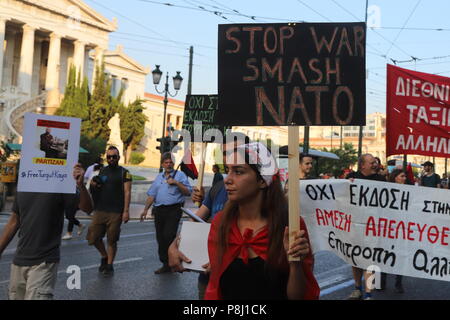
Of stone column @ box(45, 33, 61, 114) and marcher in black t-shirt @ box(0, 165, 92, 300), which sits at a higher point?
stone column @ box(45, 33, 61, 114)

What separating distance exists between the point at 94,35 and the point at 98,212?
52315 mm

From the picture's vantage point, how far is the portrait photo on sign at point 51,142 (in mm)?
4316

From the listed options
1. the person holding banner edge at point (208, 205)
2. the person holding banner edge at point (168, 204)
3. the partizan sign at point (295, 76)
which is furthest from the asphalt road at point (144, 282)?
the partizan sign at point (295, 76)

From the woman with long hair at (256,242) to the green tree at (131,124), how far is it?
1903 inches

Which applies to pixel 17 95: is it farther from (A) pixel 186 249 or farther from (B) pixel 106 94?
(A) pixel 186 249

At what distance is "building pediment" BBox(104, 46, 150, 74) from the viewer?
69.4m

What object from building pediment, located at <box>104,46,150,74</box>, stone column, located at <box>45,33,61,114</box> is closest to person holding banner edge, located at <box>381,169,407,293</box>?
stone column, located at <box>45,33,61,114</box>

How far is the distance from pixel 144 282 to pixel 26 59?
47396 millimetres

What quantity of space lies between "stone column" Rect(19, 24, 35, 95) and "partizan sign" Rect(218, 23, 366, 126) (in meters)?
50.0

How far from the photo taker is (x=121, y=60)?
234 feet

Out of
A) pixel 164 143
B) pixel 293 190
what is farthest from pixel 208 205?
pixel 164 143

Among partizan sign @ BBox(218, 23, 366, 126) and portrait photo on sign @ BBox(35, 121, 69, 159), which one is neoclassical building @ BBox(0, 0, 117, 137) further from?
partizan sign @ BBox(218, 23, 366, 126)

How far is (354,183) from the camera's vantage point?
6.13m

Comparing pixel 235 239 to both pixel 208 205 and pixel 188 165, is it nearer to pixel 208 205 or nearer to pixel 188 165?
pixel 208 205
